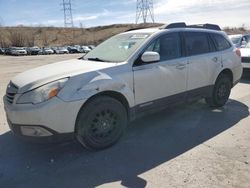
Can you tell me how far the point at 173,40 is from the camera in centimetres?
548

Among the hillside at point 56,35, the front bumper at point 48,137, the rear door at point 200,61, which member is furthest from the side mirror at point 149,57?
the hillside at point 56,35

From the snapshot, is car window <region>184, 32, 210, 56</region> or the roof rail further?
car window <region>184, 32, 210, 56</region>

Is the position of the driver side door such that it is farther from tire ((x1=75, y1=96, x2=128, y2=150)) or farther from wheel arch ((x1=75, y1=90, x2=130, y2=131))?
tire ((x1=75, y1=96, x2=128, y2=150))

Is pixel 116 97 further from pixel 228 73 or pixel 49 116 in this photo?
pixel 228 73

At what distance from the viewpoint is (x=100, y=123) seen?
176 inches

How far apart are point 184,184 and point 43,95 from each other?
6.68ft

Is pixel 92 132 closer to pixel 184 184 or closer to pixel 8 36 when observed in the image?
pixel 184 184

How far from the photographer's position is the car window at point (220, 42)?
646cm

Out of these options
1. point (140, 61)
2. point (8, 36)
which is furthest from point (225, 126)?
point (8, 36)

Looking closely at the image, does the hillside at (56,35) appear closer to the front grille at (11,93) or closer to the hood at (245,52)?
the hood at (245,52)

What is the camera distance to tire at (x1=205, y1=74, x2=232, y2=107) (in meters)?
6.52

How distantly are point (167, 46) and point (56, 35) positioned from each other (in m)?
92.5

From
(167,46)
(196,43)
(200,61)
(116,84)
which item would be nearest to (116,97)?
(116,84)

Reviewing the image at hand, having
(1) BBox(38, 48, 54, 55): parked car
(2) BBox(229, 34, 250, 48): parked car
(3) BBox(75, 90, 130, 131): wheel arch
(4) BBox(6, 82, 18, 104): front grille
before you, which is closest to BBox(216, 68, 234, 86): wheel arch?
(3) BBox(75, 90, 130, 131): wheel arch
